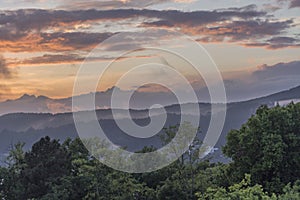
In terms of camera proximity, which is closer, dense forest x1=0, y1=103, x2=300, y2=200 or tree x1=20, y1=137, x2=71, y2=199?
dense forest x1=0, y1=103, x2=300, y2=200

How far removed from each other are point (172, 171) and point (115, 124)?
48.2 feet

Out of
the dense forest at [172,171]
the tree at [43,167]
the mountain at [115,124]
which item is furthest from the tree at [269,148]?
the tree at [43,167]

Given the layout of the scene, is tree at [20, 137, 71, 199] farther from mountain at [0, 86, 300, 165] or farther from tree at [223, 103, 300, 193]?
tree at [223, 103, 300, 193]

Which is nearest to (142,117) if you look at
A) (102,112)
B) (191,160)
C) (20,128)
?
(102,112)

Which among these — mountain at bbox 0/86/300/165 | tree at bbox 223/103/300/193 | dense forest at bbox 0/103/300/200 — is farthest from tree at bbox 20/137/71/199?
tree at bbox 223/103/300/193

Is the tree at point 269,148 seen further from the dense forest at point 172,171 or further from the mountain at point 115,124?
the mountain at point 115,124

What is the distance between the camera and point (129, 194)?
38719 millimetres

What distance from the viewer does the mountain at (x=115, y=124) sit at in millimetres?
48719

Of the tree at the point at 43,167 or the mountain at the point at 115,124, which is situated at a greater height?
the mountain at the point at 115,124

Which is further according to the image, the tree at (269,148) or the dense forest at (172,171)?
the dense forest at (172,171)

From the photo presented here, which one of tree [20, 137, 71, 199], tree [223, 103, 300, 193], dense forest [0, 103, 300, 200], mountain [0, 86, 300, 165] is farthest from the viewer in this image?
mountain [0, 86, 300, 165]

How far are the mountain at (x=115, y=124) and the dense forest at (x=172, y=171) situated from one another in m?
3.58

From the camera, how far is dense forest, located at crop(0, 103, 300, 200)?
32.1 m

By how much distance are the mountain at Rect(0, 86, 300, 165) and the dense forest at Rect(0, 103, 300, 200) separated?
3584 mm
